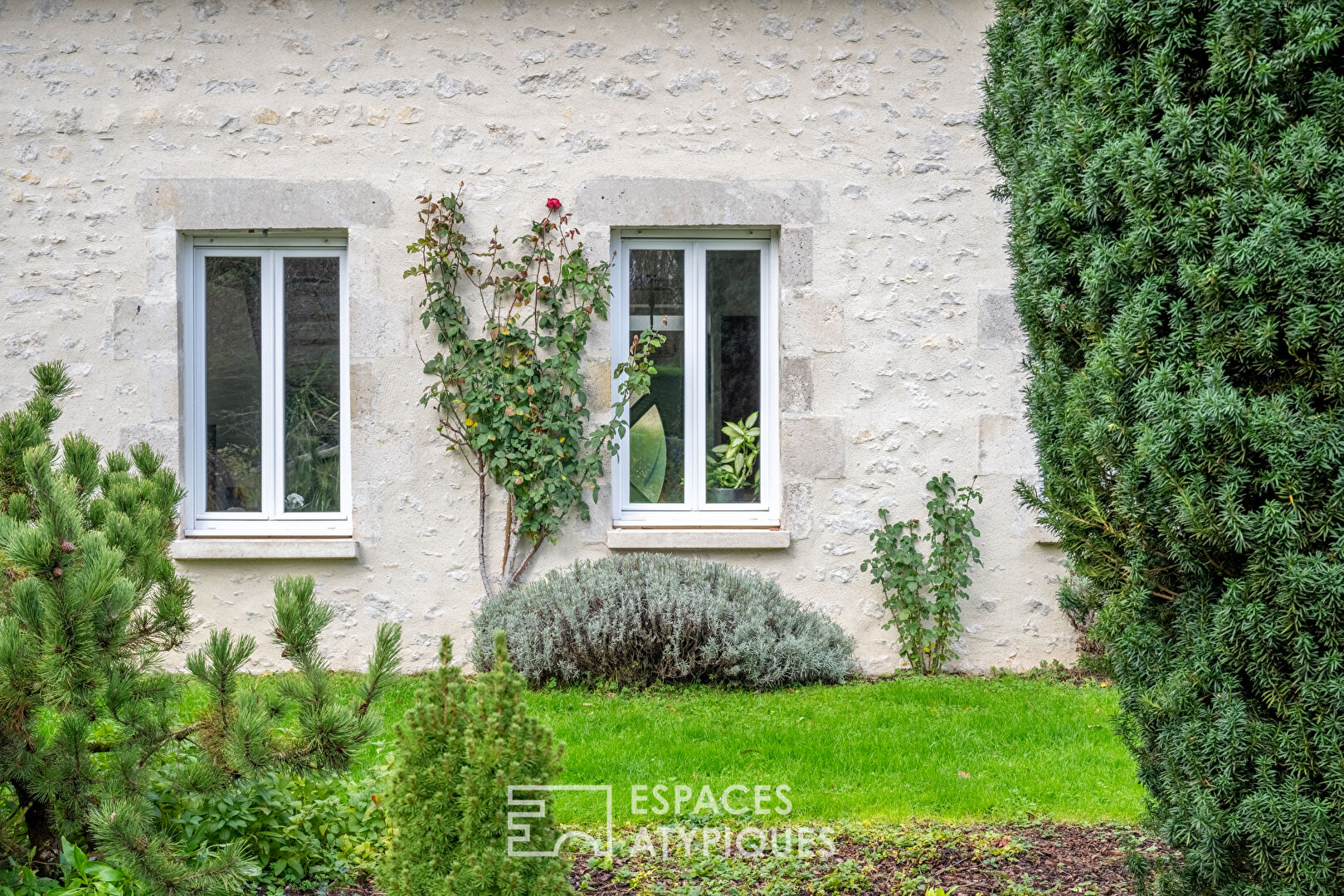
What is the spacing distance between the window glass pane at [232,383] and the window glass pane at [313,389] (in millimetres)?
178

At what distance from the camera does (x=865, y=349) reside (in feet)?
19.3

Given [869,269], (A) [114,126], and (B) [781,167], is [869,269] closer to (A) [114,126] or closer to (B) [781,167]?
(B) [781,167]

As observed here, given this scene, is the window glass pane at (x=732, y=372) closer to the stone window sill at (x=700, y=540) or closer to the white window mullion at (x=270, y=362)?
the stone window sill at (x=700, y=540)

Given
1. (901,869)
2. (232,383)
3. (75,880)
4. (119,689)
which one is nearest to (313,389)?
(232,383)

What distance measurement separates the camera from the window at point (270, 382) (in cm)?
600

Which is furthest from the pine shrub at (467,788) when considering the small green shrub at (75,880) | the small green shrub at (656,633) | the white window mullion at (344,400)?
the white window mullion at (344,400)

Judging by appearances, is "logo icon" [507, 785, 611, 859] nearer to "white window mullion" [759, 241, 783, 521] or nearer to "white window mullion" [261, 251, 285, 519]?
"white window mullion" [759, 241, 783, 521]

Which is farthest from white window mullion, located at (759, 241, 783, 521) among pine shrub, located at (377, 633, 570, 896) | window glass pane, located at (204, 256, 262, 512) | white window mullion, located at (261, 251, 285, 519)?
pine shrub, located at (377, 633, 570, 896)

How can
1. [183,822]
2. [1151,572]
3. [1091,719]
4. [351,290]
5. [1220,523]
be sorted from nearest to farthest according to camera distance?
[1220,523] → [1151,572] → [183,822] → [1091,719] → [351,290]

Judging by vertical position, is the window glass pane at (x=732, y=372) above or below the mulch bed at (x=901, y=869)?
above

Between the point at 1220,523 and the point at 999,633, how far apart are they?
4.10 meters

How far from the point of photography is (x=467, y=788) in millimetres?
1963

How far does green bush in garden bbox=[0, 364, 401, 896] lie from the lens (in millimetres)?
1981

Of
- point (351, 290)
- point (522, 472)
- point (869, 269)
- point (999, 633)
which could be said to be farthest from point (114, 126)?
point (999, 633)
